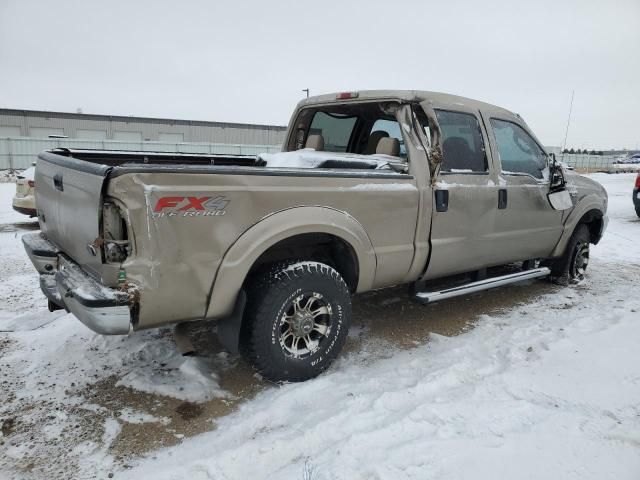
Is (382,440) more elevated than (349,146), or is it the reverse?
(349,146)

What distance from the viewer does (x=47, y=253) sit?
132 inches

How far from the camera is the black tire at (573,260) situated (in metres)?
5.61

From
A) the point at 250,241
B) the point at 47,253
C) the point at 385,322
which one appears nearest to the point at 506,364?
the point at 385,322

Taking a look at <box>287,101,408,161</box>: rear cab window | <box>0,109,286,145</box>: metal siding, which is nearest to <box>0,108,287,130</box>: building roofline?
<box>0,109,286,145</box>: metal siding

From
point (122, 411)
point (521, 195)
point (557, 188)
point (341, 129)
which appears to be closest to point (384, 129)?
point (341, 129)

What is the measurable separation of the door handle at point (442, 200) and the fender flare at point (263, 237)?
2.75ft

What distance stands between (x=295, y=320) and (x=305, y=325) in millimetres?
79

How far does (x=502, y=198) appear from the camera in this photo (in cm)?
443

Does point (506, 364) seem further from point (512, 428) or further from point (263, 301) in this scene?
point (263, 301)

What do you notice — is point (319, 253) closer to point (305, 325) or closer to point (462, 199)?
point (305, 325)

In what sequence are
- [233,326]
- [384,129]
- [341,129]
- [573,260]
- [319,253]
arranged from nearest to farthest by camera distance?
[233,326] → [319,253] → [384,129] → [341,129] → [573,260]

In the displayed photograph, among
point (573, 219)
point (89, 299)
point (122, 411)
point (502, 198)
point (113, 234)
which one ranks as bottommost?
point (122, 411)

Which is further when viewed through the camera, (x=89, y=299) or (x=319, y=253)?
(x=319, y=253)

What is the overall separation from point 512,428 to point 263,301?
159cm
